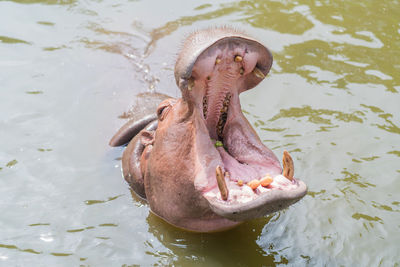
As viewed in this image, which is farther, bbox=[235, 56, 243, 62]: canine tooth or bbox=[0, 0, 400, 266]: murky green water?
bbox=[0, 0, 400, 266]: murky green water

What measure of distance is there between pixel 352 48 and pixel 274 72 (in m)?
1.27

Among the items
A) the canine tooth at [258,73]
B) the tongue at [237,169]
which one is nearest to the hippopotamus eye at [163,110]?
the tongue at [237,169]

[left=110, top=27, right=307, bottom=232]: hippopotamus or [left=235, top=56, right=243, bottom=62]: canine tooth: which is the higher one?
[left=235, top=56, right=243, bottom=62]: canine tooth

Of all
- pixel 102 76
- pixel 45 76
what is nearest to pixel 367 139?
pixel 102 76

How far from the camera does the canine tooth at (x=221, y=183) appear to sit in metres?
3.35

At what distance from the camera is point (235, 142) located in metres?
4.14

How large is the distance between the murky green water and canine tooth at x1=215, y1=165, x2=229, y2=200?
1.03m

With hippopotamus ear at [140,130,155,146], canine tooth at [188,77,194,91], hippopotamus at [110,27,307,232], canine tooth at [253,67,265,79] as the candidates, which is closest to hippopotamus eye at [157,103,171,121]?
hippopotamus at [110,27,307,232]

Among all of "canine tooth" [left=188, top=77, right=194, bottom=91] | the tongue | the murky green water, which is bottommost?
the murky green water

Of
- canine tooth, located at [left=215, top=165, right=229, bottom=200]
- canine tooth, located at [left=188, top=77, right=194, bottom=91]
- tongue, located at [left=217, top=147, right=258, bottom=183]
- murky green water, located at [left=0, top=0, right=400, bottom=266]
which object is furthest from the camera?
murky green water, located at [left=0, top=0, right=400, bottom=266]

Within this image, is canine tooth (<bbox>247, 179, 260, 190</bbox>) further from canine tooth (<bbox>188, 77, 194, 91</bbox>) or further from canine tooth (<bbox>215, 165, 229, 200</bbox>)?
canine tooth (<bbox>188, 77, 194, 91</bbox>)

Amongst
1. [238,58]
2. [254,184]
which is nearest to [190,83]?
[238,58]

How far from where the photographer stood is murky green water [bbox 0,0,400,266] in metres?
4.48

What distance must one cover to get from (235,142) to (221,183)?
30.6 inches
